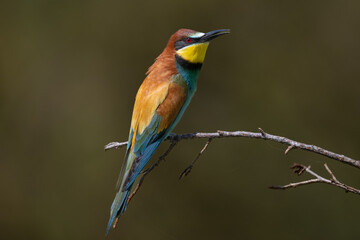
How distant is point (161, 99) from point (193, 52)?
11.0 inches

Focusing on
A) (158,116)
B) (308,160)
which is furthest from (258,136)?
(308,160)

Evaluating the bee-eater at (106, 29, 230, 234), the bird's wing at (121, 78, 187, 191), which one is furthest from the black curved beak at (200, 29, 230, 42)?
the bird's wing at (121, 78, 187, 191)

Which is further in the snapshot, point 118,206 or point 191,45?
point 191,45

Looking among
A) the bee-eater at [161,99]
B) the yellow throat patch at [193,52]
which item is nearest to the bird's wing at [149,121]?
the bee-eater at [161,99]

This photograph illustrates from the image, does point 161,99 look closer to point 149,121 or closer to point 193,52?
point 149,121

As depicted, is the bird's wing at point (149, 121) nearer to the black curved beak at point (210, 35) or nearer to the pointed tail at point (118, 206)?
the pointed tail at point (118, 206)

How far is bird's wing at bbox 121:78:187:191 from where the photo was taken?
1877 millimetres

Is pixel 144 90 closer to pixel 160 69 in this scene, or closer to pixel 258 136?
pixel 160 69

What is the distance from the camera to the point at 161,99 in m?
1.95

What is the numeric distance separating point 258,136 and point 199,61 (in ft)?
2.56

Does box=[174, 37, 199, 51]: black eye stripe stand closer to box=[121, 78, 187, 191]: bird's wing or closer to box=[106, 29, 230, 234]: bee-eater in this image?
box=[106, 29, 230, 234]: bee-eater

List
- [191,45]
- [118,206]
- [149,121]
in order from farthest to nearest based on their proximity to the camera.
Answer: [191,45], [149,121], [118,206]

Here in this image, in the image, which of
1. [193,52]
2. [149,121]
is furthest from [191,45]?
[149,121]

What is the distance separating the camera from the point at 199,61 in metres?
2.09
